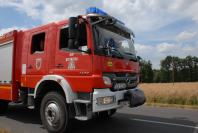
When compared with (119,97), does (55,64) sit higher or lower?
higher

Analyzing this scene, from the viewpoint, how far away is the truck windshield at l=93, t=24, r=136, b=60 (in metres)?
7.07

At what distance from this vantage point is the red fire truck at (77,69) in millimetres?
6863

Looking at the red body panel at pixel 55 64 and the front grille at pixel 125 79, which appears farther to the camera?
the front grille at pixel 125 79

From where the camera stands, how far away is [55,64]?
7672mm

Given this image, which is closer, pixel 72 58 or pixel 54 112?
pixel 72 58

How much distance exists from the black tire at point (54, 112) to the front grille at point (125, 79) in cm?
125

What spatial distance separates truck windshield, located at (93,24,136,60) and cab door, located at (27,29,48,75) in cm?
165

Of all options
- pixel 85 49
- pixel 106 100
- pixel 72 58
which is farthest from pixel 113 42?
pixel 106 100

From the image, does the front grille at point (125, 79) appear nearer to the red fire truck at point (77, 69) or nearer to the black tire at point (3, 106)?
the red fire truck at point (77, 69)

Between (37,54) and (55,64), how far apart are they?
87 centimetres

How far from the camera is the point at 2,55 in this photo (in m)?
9.73

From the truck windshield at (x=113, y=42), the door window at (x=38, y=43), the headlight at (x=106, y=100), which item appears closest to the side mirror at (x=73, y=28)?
the truck windshield at (x=113, y=42)

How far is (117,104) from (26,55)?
3110 millimetres

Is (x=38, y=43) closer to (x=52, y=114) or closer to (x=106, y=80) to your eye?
(x=52, y=114)
